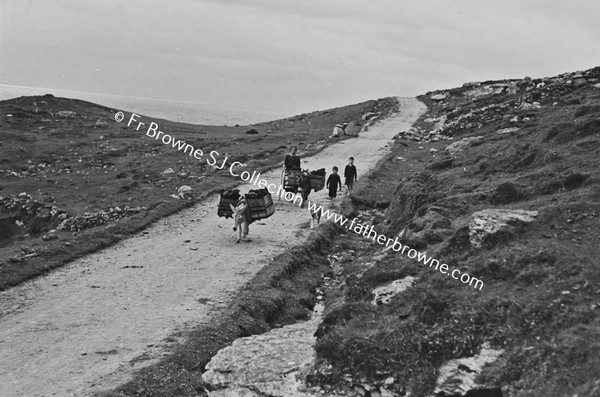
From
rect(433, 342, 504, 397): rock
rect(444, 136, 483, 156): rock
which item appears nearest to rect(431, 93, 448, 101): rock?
rect(444, 136, 483, 156): rock

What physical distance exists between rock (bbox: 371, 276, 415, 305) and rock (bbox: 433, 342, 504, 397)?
108 inches

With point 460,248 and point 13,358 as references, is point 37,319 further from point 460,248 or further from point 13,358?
point 460,248

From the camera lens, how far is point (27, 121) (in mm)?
65688

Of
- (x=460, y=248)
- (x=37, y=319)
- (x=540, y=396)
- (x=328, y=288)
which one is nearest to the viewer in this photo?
(x=540, y=396)

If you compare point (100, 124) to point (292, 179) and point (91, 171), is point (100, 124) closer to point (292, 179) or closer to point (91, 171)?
point (91, 171)

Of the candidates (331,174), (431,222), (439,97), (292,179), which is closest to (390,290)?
(431,222)

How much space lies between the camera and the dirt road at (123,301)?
10.5m

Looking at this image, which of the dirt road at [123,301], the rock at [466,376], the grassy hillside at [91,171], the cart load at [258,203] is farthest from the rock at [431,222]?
the grassy hillside at [91,171]

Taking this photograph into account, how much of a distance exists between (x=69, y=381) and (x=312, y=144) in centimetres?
3733

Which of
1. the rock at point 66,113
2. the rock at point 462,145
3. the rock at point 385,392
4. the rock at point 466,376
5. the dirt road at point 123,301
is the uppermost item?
the rock at point 462,145

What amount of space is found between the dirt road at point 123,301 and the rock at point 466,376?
6619 millimetres

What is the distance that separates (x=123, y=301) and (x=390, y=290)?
312 inches

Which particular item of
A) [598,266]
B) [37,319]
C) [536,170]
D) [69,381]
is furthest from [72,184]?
[598,266]

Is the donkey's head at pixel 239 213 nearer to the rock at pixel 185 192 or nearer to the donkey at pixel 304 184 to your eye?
the donkey at pixel 304 184
